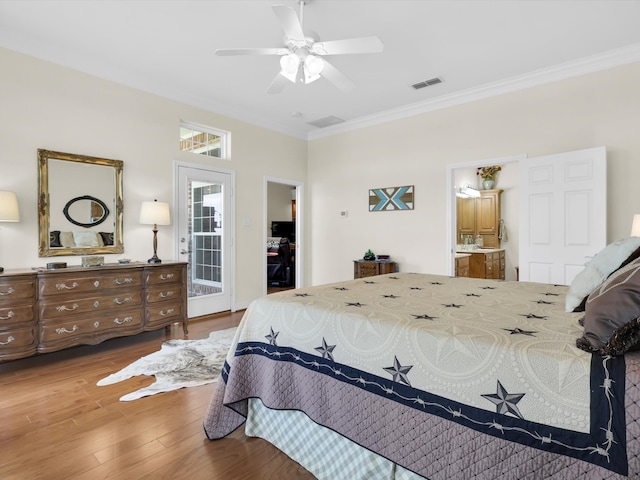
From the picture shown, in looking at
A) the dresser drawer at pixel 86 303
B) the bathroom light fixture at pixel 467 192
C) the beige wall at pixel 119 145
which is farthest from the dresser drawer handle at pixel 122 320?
the bathroom light fixture at pixel 467 192

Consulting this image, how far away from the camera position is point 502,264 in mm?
6539

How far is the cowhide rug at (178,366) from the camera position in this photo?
8.47ft

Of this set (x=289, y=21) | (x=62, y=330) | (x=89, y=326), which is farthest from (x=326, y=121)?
(x=62, y=330)

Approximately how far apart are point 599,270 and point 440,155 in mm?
3501

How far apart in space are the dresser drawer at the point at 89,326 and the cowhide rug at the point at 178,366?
0.42 metres

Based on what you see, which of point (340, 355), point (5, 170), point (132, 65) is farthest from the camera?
point (132, 65)

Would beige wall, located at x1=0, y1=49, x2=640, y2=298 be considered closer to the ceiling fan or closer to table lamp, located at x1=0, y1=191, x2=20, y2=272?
table lamp, located at x1=0, y1=191, x2=20, y2=272

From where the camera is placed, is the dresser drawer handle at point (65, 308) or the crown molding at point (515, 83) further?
the crown molding at point (515, 83)

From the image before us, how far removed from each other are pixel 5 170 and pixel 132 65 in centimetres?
162

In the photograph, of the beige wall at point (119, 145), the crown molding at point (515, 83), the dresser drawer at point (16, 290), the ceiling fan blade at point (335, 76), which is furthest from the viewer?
the crown molding at point (515, 83)

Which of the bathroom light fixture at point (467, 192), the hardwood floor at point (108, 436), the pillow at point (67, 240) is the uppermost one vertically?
the bathroom light fixture at point (467, 192)

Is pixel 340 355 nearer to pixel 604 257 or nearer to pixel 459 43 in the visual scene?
pixel 604 257

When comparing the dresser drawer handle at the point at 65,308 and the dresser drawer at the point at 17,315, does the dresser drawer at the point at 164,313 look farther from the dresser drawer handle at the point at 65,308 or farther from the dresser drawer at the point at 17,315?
the dresser drawer at the point at 17,315

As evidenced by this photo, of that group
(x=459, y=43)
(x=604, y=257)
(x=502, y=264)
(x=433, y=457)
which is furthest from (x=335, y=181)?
(x=433, y=457)
